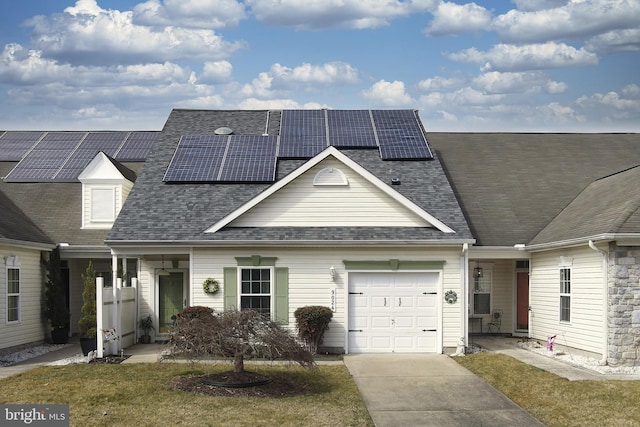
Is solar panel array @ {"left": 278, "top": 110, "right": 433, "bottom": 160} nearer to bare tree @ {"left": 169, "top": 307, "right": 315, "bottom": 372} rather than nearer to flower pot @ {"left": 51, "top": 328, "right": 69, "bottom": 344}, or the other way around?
flower pot @ {"left": 51, "top": 328, "right": 69, "bottom": 344}

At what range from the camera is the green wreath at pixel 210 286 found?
62.2ft

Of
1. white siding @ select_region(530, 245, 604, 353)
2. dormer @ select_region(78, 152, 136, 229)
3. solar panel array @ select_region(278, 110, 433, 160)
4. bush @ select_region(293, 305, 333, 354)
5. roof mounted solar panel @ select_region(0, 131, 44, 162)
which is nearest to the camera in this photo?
white siding @ select_region(530, 245, 604, 353)

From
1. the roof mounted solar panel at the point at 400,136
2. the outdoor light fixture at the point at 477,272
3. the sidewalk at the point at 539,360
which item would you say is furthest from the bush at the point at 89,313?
the outdoor light fixture at the point at 477,272

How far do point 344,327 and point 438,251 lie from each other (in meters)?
3.12

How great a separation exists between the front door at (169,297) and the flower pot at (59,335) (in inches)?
115

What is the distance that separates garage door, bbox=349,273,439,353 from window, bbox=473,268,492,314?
4.31m

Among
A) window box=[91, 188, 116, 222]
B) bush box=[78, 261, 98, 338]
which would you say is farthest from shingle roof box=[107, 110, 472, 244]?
window box=[91, 188, 116, 222]

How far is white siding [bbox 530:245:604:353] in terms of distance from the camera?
1716cm

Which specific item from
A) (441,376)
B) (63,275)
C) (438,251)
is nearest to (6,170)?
(63,275)

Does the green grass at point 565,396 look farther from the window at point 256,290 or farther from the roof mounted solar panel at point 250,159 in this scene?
the roof mounted solar panel at point 250,159

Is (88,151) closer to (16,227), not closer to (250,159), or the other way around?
(16,227)

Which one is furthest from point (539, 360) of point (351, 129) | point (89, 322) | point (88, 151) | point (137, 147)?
point (88, 151)

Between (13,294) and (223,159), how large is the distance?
6893mm

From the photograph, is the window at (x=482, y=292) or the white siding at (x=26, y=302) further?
the window at (x=482, y=292)
